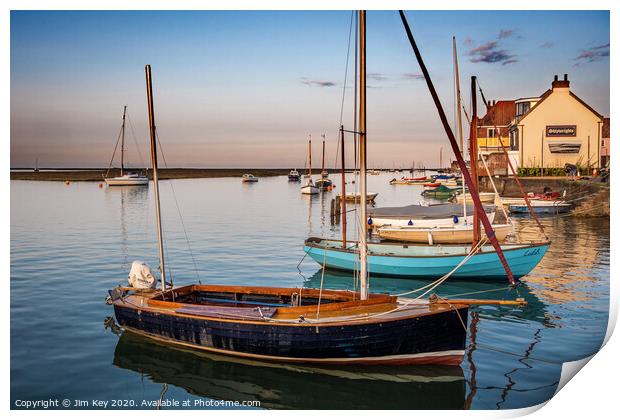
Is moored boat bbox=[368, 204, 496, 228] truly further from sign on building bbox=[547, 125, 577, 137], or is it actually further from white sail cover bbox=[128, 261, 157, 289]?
sign on building bbox=[547, 125, 577, 137]

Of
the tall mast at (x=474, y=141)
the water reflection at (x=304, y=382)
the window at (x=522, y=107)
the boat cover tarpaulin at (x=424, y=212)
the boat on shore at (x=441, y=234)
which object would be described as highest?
the window at (x=522, y=107)

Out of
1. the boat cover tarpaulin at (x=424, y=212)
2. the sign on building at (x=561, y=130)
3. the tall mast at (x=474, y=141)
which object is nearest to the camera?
the tall mast at (x=474, y=141)

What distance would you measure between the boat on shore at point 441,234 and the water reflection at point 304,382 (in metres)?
9.74

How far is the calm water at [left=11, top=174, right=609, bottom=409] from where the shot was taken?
29.8 feet

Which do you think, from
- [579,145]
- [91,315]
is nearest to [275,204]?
[579,145]

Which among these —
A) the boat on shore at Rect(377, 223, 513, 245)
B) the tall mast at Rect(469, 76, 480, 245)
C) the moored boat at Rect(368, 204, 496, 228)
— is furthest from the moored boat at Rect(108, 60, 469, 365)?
the moored boat at Rect(368, 204, 496, 228)

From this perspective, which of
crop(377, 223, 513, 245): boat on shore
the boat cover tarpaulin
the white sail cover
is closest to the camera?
the white sail cover

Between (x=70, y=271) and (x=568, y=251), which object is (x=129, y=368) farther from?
(x=568, y=251)

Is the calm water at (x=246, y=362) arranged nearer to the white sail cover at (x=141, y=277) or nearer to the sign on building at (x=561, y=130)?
the white sail cover at (x=141, y=277)

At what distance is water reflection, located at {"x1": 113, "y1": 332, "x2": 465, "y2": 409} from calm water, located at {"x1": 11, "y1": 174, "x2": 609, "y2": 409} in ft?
0.06

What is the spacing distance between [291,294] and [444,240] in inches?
383

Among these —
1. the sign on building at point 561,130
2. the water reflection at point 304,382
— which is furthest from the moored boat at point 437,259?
the sign on building at point 561,130

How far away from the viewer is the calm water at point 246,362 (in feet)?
29.8

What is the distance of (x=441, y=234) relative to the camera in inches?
776
